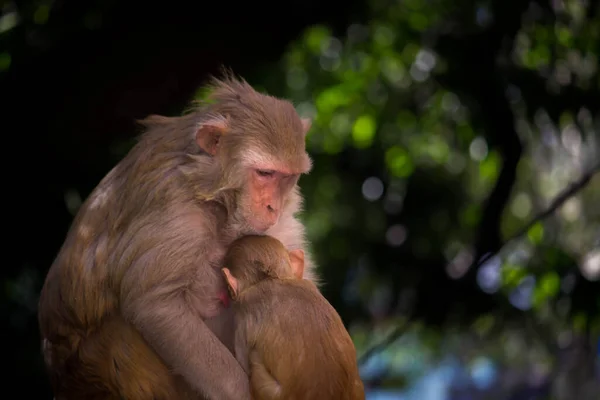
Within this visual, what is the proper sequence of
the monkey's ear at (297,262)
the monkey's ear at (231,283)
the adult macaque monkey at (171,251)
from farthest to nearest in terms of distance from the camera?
1. the monkey's ear at (297,262)
2. the monkey's ear at (231,283)
3. the adult macaque monkey at (171,251)

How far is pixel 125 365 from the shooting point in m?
2.80

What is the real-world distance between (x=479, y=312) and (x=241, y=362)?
312 cm

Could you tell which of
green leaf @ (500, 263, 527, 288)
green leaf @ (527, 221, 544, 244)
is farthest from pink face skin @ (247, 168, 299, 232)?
green leaf @ (527, 221, 544, 244)

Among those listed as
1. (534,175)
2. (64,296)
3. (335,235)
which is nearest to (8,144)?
(64,296)

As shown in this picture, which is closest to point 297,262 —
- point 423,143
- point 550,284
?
point 550,284

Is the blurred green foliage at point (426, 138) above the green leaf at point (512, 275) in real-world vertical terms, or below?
above

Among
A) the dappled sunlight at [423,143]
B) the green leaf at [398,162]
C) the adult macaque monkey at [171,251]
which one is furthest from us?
the green leaf at [398,162]

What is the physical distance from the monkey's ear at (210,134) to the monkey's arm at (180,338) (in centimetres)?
49

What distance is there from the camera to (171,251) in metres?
2.78

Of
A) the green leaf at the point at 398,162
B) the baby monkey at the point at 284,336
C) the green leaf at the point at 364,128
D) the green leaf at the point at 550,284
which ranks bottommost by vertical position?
the green leaf at the point at 550,284

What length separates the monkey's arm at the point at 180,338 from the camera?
8.82 feet

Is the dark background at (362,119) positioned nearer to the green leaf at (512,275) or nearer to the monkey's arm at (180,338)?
the green leaf at (512,275)

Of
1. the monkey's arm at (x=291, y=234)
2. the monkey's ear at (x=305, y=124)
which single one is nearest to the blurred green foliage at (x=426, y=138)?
the monkey's ear at (x=305, y=124)

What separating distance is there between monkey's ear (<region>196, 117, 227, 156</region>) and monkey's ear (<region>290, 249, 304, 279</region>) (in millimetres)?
510
